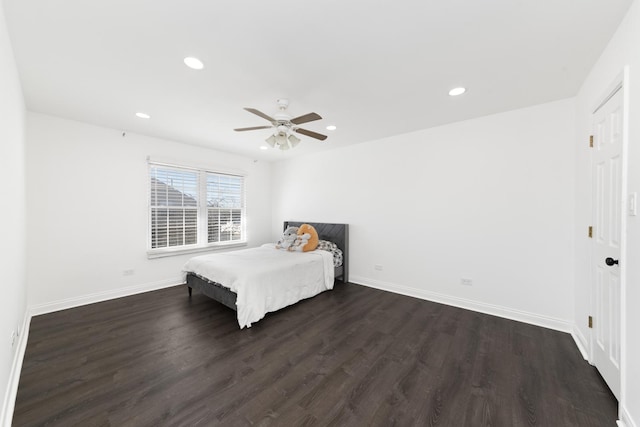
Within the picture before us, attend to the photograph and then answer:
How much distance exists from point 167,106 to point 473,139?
13.2 ft

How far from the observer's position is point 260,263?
3336mm

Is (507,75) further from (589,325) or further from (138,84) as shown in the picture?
(138,84)

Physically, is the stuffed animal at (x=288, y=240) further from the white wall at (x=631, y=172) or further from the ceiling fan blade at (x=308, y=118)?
the white wall at (x=631, y=172)

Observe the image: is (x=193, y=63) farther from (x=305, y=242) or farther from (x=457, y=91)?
(x=305, y=242)

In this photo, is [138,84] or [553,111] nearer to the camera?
[138,84]

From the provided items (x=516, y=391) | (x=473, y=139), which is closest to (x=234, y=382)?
(x=516, y=391)

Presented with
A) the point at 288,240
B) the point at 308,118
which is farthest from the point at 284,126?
the point at 288,240

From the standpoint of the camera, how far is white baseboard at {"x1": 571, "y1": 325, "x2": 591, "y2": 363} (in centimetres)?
221

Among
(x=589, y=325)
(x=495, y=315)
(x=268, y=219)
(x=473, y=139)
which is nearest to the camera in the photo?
(x=589, y=325)

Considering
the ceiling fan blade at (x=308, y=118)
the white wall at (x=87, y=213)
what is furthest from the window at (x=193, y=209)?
the ceiling fan blade at (x=308, y=118)

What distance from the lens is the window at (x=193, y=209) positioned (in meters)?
4.25

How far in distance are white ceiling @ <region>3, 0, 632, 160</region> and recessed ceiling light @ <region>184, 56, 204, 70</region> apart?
53 mm

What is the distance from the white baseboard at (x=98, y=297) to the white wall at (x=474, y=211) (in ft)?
11.2

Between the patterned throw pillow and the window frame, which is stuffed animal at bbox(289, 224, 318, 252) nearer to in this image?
the patterned throw pillow
